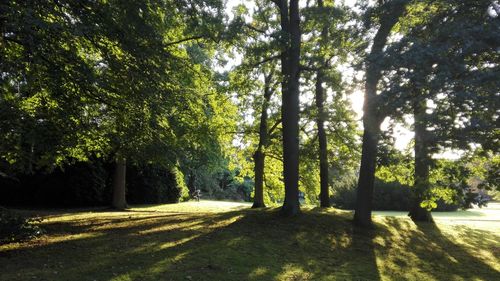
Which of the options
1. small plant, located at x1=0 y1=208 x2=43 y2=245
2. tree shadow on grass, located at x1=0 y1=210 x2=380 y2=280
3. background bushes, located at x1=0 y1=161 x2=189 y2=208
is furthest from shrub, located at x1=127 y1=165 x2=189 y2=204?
small plant, located at x1=0 y1=208 x2=43 y2=245

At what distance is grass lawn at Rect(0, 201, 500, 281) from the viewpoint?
796cm

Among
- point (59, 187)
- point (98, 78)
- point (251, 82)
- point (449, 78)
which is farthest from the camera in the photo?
point (59, 187)

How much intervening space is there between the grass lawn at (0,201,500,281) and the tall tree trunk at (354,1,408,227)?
0.83 m

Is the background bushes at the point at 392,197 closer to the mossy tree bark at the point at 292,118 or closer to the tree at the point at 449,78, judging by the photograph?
the mossy tree bark at the point at 292,118

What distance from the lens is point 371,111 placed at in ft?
28.6

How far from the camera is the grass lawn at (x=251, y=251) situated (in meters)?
7.96

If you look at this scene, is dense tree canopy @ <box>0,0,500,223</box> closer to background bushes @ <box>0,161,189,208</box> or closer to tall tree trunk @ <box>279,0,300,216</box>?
tall tree trunk @ <box>279,0,300,216</box>

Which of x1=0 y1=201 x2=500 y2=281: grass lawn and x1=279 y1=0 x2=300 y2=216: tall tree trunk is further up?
x1=279 y1=0 x2=300 y2=216: tall tree trunk

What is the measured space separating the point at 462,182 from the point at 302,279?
15.0 feet

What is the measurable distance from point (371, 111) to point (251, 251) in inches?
166

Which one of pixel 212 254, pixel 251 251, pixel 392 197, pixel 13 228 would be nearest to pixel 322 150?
pixel 251 251

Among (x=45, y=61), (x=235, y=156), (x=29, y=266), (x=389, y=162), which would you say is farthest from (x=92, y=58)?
(x=235, y=156)

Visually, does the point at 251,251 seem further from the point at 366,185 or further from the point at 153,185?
the point at 153,185

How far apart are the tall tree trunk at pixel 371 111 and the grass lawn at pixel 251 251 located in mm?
827
